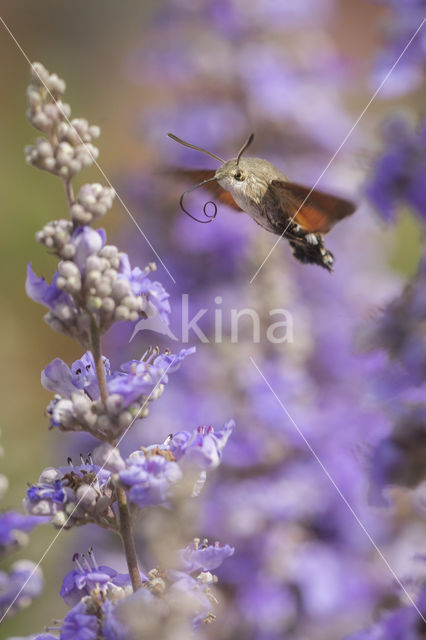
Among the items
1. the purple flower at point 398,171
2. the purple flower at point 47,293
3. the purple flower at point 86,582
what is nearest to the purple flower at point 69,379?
the purple flower at point 47,293

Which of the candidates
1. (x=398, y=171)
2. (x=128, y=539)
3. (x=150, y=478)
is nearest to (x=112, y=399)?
(x=150, y=478)

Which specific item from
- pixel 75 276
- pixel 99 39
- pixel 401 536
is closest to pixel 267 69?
pixel 401 536

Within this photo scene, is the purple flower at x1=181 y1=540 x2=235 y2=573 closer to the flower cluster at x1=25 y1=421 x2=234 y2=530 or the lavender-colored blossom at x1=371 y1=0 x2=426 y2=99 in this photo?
the flower cluster at x1=25 y1=421 x2=234 y2=530

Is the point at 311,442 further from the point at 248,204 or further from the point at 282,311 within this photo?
the point at 248,204

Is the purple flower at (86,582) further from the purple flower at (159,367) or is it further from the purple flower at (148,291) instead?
the purple flower at (148,291)

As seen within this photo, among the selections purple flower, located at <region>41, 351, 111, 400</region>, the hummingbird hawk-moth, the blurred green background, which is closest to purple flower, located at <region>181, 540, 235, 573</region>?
purple flower, located at <region>41, 351, 111, 400</region>

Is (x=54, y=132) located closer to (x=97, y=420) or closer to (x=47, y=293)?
(x=47, y=293)
